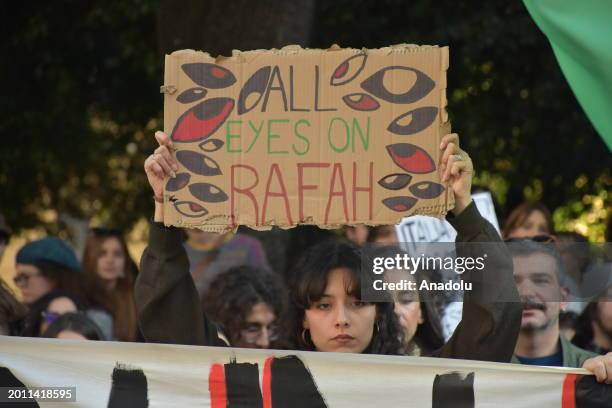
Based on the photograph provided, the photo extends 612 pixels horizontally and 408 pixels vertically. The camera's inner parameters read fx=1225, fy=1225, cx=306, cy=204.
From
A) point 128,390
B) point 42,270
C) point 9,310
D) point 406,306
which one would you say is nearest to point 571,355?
point 406,306

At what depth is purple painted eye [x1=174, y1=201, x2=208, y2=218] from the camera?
3514 millimetres

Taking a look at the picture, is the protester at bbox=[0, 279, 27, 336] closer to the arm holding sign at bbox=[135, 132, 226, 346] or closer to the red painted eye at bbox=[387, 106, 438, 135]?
the arm holding sign at bbox=[135, 132, 226, 346]

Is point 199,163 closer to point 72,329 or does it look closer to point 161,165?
point 161,165

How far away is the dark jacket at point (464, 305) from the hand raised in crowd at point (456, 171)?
36 millimetres

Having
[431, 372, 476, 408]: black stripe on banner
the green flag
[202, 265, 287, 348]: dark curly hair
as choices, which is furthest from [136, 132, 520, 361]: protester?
[202, 265, 287, 348]: dark curly hair

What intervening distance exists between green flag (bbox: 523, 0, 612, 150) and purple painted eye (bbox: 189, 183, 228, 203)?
119 centimetres

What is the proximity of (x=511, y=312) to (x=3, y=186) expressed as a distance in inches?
271

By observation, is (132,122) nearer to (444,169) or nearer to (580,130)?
(580,130)

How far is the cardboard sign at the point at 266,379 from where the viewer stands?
3.33 m

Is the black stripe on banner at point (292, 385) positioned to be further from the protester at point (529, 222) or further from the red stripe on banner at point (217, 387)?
the protester at point (529, 222)

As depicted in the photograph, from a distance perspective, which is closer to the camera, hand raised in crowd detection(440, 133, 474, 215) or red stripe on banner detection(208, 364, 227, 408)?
hand raised in crowd detection(440, 133, 474, 215)

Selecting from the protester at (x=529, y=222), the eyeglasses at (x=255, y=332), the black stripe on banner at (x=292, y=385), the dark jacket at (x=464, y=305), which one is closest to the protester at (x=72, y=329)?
the eyeglasses at (x=255, y=332)

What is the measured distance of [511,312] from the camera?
3.37 meters

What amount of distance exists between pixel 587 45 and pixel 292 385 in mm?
1406
